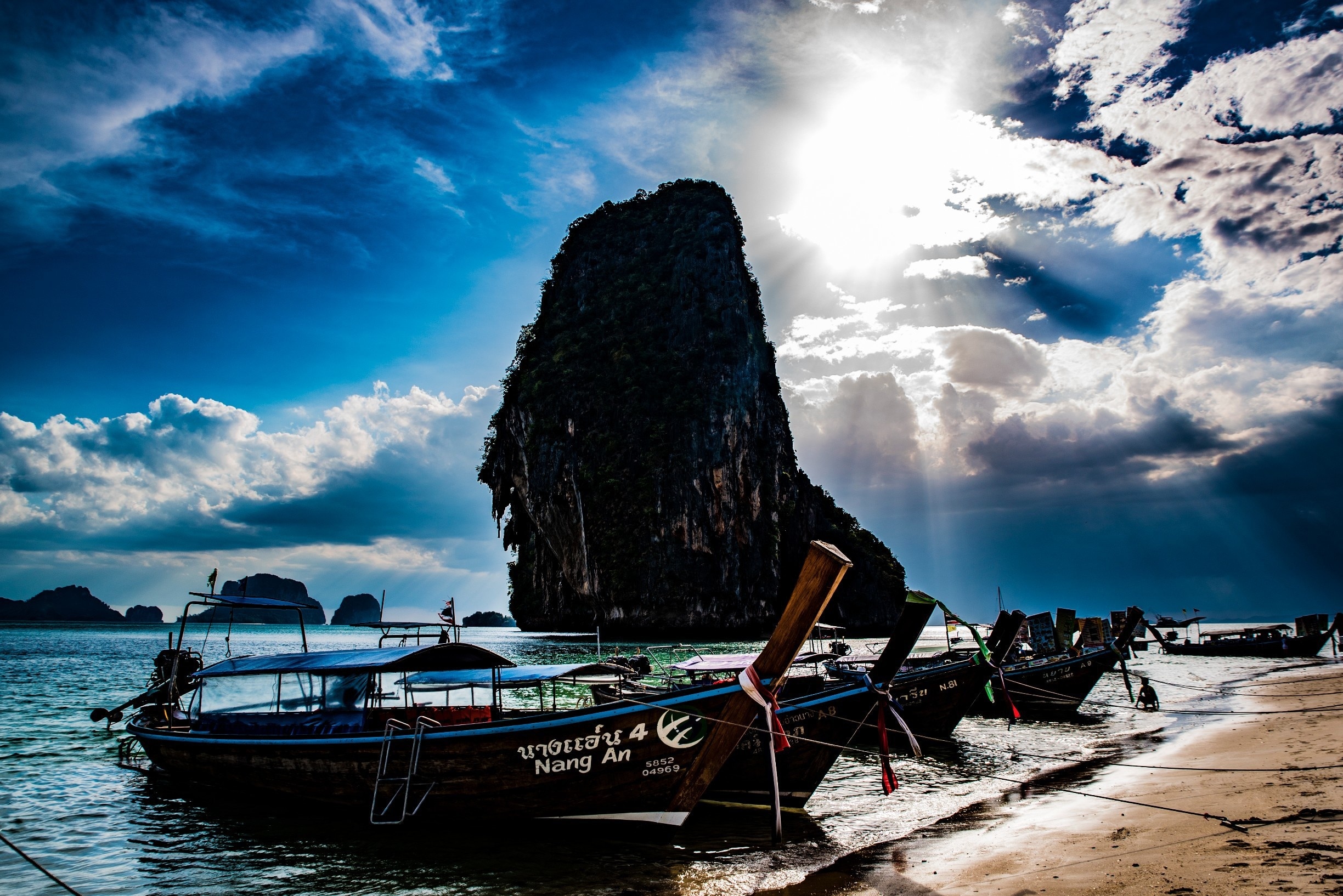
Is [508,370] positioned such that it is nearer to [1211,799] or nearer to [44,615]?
[1211,799]

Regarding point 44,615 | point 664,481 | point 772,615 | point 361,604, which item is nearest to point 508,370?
point 664,481

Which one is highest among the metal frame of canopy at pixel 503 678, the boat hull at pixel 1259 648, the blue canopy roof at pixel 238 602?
A: the blue canopy roof at pixel 238 602

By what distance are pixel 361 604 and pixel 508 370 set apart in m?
139

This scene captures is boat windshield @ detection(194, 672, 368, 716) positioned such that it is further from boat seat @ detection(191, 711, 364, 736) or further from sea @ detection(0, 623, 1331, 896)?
sea @ detection(0, 623, 1331, 896)

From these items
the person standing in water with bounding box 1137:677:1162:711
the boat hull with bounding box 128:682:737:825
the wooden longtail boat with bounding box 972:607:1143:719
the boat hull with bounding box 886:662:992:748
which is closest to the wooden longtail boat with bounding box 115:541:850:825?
the boat hull with bounding box 128:682:737:825

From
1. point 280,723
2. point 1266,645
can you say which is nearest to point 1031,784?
point 280,723

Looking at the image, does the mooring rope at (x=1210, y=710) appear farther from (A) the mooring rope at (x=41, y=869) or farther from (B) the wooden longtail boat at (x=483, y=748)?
(A) the mooring rope at (x=41, y=869)

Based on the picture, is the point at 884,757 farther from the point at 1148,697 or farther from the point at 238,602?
the point at 1148,697

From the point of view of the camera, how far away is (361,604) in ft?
589

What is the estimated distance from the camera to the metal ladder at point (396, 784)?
827cm

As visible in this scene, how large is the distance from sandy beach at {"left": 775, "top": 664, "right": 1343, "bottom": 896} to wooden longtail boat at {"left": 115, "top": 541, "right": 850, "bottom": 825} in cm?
197

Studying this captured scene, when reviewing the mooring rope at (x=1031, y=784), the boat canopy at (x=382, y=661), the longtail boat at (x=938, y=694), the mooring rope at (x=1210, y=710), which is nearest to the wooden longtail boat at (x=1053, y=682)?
the mooring rope at (x=1210, y=710)

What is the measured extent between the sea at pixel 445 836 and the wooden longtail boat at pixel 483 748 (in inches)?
13.5

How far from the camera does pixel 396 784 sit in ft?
28.0
